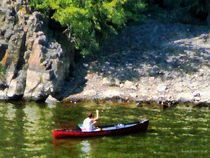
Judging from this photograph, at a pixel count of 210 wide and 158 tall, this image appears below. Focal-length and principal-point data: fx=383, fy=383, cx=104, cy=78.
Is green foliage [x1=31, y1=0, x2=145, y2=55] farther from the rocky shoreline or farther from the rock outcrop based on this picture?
the rocky shoreline

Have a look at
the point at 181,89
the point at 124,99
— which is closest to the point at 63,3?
the point at 124,99

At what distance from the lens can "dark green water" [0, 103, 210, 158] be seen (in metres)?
20.1

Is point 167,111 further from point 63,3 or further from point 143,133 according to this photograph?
point 63,3

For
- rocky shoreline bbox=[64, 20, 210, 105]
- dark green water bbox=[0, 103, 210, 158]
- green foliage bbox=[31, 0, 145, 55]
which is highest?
green foliage bbox=[31, 0, 145, 55]

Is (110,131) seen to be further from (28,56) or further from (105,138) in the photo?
(28,56)

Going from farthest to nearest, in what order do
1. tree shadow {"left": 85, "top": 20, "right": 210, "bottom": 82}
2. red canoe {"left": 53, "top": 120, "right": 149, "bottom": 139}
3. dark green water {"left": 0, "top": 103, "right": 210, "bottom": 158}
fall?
tree shadow {"left": 85, "top": 20, "right": 210, "bottom": 82}, red canoe {"left": 53, "top": 120, "right": 149, "bottom": 139}, dark green water {"left": 0, "top": 103, "right": 210, "bottom": 158}

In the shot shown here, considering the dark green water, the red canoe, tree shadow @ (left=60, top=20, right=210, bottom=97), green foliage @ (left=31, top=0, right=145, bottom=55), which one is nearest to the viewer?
the dark green water

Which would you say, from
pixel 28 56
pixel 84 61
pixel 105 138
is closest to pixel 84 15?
pixel 28 56

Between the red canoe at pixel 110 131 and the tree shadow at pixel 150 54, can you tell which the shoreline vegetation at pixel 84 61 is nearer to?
the tree shadow at pixel 150 54

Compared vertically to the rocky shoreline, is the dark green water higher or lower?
lower

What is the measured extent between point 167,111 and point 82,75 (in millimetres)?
9283

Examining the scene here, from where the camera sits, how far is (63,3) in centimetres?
3266

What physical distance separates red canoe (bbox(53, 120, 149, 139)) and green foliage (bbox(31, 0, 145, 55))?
11.3 meters

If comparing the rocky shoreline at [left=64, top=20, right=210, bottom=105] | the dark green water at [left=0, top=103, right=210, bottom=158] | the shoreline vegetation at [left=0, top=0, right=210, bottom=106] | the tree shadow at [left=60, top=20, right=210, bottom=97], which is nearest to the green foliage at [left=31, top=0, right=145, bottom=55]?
the shoreline vegetation at [left=0, top=0, right=210, bottom=106]
